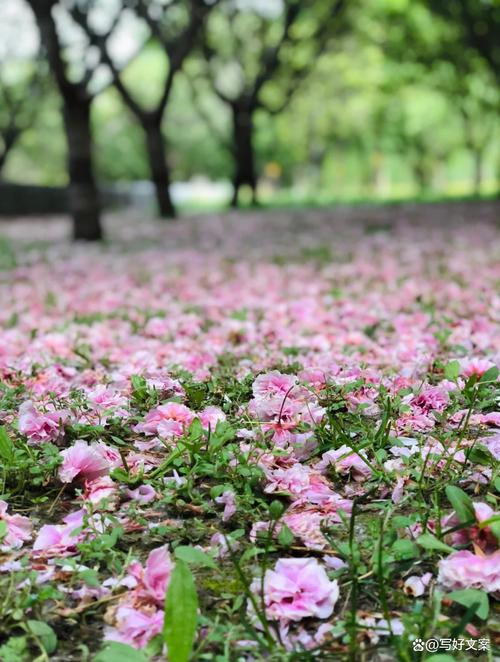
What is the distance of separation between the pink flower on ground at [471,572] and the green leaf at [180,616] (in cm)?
60

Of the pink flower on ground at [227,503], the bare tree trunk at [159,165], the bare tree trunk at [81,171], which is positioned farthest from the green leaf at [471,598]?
the bare tree trunk at [159,165]

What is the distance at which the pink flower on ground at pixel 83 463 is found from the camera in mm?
2100

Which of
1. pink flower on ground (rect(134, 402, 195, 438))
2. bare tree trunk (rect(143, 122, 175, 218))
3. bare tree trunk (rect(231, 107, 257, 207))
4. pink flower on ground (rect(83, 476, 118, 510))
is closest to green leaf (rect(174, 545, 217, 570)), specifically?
pink flower on ground (rect(83, 476, 118, 510))

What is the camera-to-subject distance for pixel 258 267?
793cm

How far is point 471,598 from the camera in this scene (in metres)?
1.53

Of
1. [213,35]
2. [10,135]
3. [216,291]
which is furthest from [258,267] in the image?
[10,135]

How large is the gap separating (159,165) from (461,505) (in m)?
17.6

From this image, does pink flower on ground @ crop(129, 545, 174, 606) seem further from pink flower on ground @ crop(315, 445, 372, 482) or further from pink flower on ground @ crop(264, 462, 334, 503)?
pink flower on ground @ crop(315, 445, 372, 482)

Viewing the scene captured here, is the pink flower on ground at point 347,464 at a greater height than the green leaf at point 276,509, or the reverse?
the green leaf at point 276,509

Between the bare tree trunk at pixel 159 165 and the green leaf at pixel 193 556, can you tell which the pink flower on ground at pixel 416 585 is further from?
the bare tree trunk at pixel 159 165

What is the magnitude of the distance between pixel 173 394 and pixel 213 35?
24.0 meters

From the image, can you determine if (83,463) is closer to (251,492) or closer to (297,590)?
(251,492)

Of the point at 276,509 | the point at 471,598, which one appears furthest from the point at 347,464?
the point at 471,598

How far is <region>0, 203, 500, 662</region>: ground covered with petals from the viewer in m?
1.51
